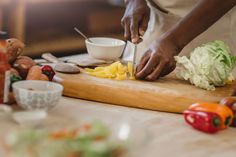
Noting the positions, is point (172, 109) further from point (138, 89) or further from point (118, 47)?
point (118, 47)

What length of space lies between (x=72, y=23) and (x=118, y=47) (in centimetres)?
200

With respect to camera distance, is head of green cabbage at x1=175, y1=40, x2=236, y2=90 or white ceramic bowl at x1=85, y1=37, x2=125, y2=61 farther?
white ceramic bowl at x1=85, y1=37, x2=125, y2=61

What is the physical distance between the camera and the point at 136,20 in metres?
1.73

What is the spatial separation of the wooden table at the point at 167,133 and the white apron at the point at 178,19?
602 millimetres

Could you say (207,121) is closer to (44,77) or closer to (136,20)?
(44,77)

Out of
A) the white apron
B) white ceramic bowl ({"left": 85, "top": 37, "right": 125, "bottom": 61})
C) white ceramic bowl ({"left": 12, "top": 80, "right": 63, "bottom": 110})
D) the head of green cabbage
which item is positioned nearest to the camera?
white ceramic bowl ({"left": 12, "top": 80, "right": 63, "bottom": 110})

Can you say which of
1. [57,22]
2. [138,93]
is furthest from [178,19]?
[57,22]

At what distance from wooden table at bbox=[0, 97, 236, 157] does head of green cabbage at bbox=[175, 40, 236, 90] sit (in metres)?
0.21

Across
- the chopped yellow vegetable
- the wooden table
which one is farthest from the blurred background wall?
the wooden table

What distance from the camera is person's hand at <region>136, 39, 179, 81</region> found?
147 cm

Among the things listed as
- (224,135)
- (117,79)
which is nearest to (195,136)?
(224,135)

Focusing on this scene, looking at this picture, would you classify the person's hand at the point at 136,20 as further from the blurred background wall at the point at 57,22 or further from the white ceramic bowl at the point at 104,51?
the blurred background wall at the point at 57,22

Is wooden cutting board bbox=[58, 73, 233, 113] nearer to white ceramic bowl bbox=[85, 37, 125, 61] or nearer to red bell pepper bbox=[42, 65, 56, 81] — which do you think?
red bell pepper bbox=[42, 65, 56, 81]

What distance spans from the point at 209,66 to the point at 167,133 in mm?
391
